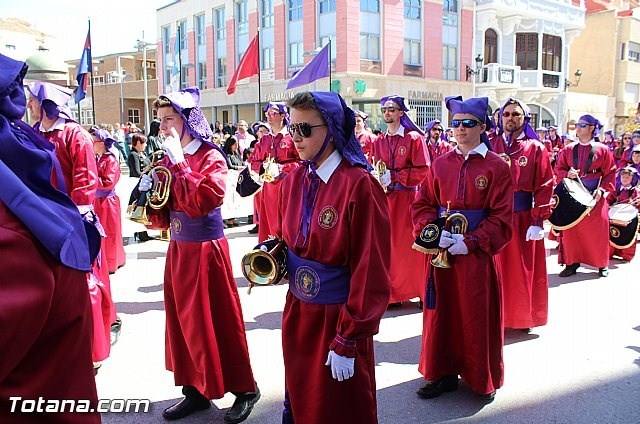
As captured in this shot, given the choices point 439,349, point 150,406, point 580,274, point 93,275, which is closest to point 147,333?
point 93,275

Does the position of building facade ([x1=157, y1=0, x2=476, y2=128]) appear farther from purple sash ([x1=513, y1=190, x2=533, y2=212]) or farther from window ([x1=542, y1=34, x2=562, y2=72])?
purple sash ([x1=513, y1=190, x2=533, y2=212])

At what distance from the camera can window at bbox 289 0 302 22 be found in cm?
2862

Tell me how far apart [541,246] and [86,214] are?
14.1ft

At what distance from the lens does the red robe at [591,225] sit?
26.6 ft

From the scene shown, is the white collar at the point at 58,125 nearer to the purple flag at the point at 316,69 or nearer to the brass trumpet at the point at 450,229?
the brass trumpet at the point at 450,229

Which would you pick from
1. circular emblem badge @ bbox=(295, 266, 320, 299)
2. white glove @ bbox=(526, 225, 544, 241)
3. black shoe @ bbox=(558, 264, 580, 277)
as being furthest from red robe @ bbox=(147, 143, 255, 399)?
black shoe @ bbox=(558, 264, 580, 277)

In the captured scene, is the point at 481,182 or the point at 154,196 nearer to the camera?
the point at 154,196

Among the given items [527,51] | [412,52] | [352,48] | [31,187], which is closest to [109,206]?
[31,187]

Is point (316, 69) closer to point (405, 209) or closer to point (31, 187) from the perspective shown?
point (405, 209)

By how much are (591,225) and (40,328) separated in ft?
26.7

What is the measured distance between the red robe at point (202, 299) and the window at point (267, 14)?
28.2 meters

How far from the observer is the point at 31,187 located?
1.66 metres

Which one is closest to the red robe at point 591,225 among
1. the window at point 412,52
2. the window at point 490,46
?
the window at point 412,52

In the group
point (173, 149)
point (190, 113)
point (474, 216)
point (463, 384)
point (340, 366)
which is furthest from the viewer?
point (463, 384)
